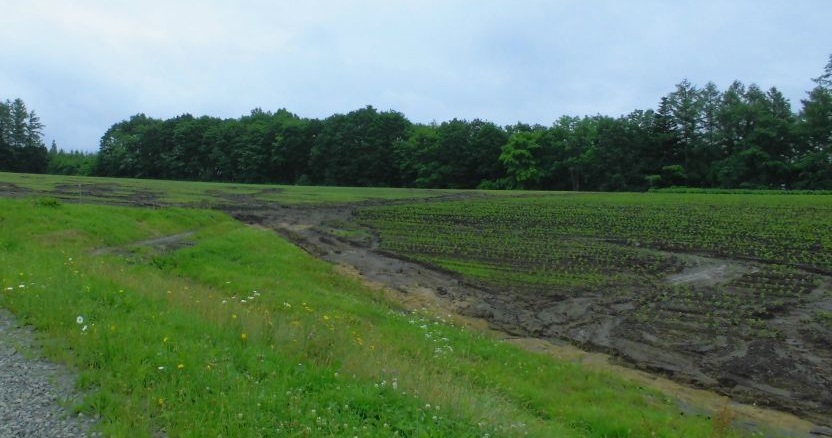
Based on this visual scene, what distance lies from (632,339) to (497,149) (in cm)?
8110

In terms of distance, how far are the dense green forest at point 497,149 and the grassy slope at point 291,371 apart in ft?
224

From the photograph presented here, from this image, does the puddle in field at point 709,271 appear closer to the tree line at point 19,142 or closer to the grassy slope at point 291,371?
the grassy slope at point 291,371

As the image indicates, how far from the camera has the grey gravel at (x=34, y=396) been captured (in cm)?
589

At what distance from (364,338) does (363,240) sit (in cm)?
2014

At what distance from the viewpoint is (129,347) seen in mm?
7664

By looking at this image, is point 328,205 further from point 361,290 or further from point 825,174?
point 825,174

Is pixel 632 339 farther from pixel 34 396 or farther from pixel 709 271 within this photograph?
pixel 34 396

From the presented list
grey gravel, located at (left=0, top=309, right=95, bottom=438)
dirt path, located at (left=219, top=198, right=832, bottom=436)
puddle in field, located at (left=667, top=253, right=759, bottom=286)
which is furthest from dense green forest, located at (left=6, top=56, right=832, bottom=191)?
grey gravel, located at (left=0, top=309, right=95, bottom=438)

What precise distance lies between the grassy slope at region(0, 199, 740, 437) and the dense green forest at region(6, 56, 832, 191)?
224ft

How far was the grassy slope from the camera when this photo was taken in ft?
20.6

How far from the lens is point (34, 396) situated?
21.4 feet

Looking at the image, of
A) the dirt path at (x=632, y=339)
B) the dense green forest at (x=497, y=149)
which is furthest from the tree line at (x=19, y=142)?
the dirt path at (x=632, y=339)

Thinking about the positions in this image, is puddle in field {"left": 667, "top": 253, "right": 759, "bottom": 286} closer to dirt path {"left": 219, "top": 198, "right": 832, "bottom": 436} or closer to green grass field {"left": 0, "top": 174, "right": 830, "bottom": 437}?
dirt path {"left": 219, "top": 198, "right": 832, "bottom": 436}

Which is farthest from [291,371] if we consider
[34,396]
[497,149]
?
[497,149]
